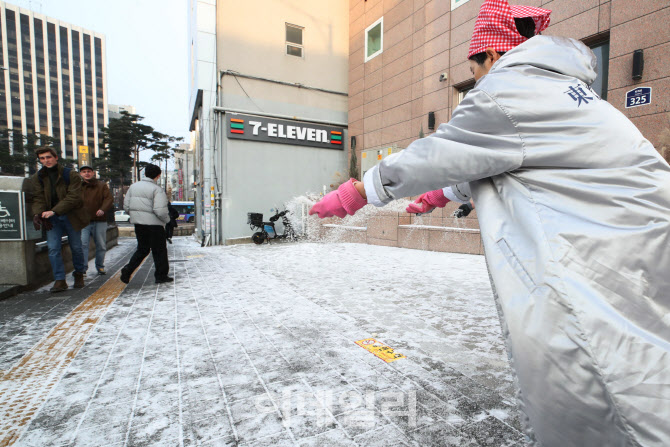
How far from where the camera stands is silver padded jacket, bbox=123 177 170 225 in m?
5.28

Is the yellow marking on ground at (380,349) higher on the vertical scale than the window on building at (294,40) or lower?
lower

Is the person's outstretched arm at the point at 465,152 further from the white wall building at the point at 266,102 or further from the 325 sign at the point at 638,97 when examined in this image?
the white wall building at the point at 266,102

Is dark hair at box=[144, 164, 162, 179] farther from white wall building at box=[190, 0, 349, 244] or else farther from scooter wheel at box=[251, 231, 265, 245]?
white wall building at box=[190, 0, 349, 244]

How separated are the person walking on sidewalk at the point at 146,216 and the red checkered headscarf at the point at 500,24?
16.4ft

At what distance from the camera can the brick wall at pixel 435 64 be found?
19.4 ft

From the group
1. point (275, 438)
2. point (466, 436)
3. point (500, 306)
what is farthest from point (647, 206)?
point (275, 438)

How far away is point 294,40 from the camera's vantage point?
47.1ft

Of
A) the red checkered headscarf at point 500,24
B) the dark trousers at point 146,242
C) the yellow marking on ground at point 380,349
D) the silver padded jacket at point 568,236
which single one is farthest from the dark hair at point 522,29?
the dark trousers at point 146,242

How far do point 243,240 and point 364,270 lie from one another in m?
7.57

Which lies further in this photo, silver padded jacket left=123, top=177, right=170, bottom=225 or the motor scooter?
the motor scooter

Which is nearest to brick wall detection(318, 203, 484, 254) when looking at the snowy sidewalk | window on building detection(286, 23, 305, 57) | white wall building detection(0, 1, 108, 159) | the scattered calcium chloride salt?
the scattered calcium chloride salt

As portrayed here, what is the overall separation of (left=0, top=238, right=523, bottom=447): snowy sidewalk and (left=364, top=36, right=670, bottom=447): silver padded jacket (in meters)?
1.13

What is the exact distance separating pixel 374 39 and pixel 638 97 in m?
10.1

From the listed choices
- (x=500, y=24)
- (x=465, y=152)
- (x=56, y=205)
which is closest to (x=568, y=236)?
(x=465, y=152)
